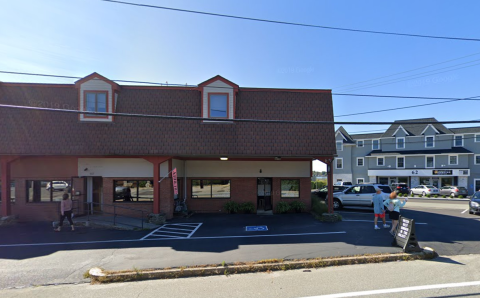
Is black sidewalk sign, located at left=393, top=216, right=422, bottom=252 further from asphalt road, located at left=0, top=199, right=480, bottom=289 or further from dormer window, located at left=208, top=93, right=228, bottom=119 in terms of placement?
dormer window, located at left=208, top=93, right=228, bottom=119

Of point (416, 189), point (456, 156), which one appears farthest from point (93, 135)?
point (456, 156)

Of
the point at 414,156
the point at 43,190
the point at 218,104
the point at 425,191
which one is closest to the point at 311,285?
the point at 218,104

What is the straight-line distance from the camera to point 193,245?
9.08 meters

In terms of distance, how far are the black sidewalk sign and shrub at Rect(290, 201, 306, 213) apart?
7.65 m

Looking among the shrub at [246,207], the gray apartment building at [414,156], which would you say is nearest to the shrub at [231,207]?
the shrub at [246,207]

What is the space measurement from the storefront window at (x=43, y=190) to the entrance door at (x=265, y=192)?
1027 centimetres

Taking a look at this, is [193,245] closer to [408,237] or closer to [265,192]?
[408,237]

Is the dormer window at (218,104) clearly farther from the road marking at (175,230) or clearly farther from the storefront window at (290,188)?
the storefront window at (290,188)

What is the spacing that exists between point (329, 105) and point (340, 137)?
33.4 metres

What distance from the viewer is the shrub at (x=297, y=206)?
15.9m

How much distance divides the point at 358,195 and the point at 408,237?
1096 cm

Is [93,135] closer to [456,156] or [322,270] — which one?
[322,270]

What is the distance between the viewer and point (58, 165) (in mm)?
14367

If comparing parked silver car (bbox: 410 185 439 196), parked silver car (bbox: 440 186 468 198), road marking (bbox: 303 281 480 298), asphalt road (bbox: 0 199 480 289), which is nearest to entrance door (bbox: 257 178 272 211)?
asphalt road (bbox: 0 199 480 289)
